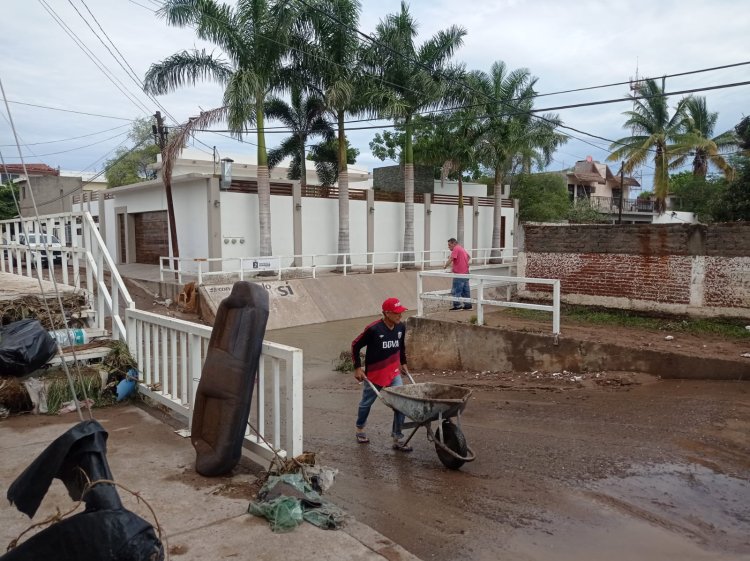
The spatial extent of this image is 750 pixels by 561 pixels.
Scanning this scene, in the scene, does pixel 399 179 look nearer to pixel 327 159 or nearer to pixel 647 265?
pixel 327 159

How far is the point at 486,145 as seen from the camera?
28.8m

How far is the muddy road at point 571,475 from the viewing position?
3936 millimetres

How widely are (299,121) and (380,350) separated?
73.5 feet

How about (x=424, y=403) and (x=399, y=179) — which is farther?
(x=399, y=179)

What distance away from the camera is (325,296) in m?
20.1

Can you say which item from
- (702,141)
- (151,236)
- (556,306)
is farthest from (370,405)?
(702,141)

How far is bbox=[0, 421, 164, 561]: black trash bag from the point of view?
2.16 meters

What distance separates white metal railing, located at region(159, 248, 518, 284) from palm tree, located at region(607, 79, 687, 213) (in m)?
7.99

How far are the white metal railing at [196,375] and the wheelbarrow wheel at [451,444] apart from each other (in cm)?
146

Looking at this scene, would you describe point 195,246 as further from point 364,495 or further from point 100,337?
point 364,495

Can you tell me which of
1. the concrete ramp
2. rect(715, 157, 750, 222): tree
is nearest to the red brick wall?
the concrete ramp

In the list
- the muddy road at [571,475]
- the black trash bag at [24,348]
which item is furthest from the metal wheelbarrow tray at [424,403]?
the black trash bag at [24,348]

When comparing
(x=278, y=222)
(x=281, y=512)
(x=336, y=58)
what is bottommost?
(x=281, y=512)

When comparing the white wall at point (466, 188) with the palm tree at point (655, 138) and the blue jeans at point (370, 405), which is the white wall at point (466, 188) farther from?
the blue jeans at point (370, 405)
